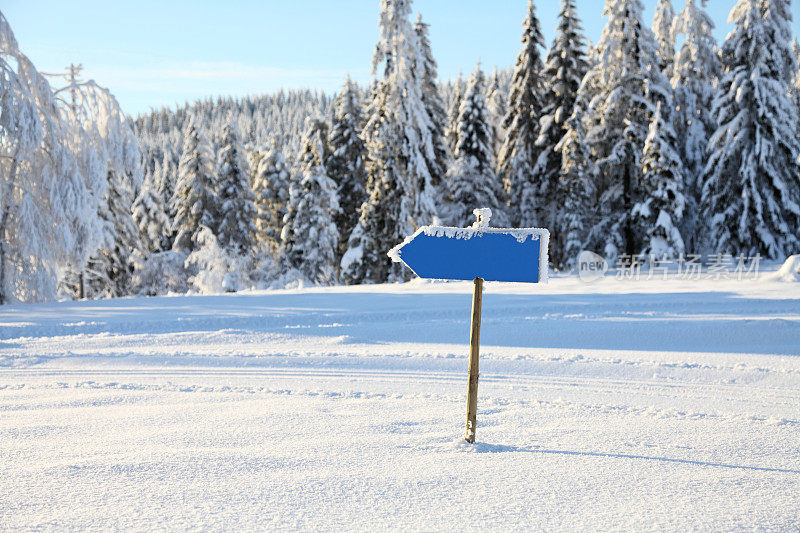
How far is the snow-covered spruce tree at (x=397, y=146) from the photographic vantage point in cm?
2298

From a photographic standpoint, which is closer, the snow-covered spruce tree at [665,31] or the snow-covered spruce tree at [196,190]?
the snow-covered spruce tree at [665,31]

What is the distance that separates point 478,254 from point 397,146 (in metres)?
20.5

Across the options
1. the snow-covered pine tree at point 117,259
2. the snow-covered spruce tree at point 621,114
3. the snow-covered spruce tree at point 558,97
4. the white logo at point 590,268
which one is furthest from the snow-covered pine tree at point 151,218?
the white logo at point 590,268

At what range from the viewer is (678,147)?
27.5 m

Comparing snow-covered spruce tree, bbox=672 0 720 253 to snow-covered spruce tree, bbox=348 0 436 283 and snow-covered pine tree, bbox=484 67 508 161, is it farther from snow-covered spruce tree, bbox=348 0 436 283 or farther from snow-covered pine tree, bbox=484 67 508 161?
snow-covered spruce tree, bbox=348 0 436 283

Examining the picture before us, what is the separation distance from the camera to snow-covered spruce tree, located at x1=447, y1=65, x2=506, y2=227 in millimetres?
→ 29328

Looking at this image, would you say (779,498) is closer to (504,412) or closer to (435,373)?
(504,412)

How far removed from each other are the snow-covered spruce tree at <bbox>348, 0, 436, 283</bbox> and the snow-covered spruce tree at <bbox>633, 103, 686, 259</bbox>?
870 centimetres

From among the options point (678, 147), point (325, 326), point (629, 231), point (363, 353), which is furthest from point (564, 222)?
point (363, 353)

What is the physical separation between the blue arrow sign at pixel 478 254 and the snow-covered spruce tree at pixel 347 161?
27.8 m

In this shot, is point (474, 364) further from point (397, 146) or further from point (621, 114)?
point (621, 114)

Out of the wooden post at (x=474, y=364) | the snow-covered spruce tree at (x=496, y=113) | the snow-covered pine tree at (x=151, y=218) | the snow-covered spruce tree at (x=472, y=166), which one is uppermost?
the snow-covered spruce tree at (x=496, y=113)

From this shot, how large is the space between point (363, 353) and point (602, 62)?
20.8 m

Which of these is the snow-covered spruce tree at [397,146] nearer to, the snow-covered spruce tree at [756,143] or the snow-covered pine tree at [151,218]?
the snow-covered spruce tree at [756,143]
